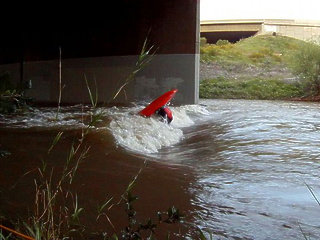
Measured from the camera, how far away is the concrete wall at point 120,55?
17047mm

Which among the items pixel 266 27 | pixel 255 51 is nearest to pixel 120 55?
pixel 255 51

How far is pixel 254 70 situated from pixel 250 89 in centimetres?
395

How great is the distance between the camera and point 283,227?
14.0ft

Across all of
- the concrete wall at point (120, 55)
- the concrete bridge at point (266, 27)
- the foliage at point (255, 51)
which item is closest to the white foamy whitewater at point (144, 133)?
the concrete wall at point (120, 55)

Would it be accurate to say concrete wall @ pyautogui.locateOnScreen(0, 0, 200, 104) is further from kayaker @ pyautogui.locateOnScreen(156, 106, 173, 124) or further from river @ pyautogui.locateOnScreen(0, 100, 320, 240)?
river @ pyautogui.locateOnScreen(0, 100, 320, 240)

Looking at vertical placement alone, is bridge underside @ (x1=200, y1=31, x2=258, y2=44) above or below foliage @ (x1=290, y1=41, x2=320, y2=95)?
above

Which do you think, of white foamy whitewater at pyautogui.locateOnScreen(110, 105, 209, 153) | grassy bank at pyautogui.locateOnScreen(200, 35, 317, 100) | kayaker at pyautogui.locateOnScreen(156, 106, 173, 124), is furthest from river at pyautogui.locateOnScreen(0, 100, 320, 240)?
grassy bank at pyautogui.locateOnScreen(200, 35, 317, 100)

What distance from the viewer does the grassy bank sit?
25328 millimetres

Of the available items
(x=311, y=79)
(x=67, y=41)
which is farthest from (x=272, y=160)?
(x=311, y=79)

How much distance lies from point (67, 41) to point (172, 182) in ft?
43.2

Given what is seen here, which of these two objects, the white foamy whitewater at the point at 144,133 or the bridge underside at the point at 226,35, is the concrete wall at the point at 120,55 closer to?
the white foamy whitewater at the point at 144,133

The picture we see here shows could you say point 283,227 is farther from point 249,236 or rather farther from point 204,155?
point 204,155

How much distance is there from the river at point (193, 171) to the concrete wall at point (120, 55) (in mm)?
5350

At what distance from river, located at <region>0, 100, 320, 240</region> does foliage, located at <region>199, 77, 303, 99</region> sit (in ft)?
42.9
